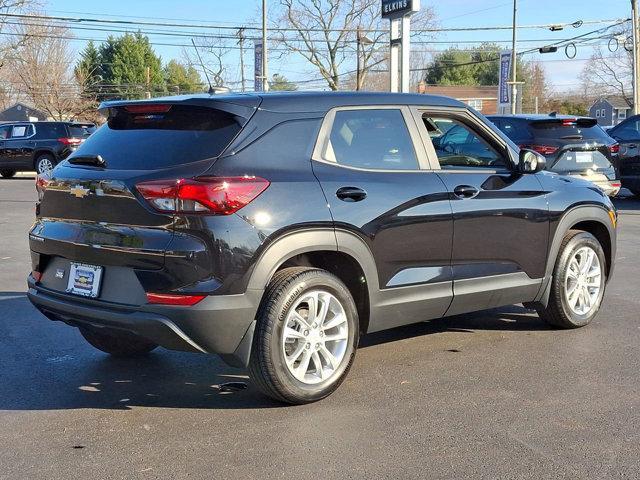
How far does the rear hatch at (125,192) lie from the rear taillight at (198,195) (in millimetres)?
37

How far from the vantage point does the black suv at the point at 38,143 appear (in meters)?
24.3


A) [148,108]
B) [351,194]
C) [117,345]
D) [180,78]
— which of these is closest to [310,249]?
[351,194]

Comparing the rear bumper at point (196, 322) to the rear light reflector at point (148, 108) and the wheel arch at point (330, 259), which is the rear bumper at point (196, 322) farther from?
the rear light reflector at point (148, 108)

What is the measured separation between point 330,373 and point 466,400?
81 centimetres

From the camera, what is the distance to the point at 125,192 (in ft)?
13.4

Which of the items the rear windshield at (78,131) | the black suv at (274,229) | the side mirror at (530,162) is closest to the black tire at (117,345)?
the black suv at (274,229)

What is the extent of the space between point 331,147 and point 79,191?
4.86ft

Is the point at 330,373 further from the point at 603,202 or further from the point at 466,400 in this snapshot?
the point at 603,202

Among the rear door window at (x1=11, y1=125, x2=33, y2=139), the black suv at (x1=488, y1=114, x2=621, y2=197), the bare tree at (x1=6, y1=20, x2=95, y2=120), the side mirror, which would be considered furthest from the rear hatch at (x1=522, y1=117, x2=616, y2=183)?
the bare tree at (x1=6, y1=20, x2=95, y2=120)

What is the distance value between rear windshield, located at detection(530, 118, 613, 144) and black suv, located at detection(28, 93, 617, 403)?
749cm

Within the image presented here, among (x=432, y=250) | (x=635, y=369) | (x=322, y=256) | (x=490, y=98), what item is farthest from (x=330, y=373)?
(x=490, y=98)

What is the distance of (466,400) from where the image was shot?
14.6ft

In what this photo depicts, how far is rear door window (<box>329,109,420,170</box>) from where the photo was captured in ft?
15.2

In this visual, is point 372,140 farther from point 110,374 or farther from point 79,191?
point 110,374
